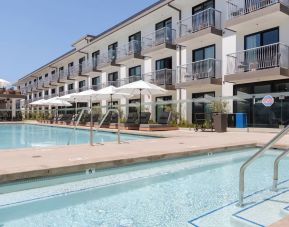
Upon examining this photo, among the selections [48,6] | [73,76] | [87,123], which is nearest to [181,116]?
[87,123]

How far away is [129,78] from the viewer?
1060 inches

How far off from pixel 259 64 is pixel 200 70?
426 centimetres

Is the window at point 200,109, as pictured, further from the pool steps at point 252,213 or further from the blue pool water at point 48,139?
the pool steps at point 252,213

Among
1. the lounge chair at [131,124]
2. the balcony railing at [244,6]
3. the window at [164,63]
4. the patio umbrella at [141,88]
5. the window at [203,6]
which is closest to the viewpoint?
the balcony railing at [244,6]

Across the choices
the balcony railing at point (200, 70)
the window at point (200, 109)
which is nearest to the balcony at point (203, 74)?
the balcony railing at point (200, 70)

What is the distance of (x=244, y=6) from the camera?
17.3 m

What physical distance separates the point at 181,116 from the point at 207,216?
1719 cm

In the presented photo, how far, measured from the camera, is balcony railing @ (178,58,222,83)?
1878cm

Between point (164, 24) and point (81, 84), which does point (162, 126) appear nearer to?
point (164, 24)

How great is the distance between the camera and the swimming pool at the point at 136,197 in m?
3.87

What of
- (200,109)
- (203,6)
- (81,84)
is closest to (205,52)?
(203,6)

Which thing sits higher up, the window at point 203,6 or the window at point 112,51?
the window at point 203,6

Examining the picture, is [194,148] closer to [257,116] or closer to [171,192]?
[171,192]

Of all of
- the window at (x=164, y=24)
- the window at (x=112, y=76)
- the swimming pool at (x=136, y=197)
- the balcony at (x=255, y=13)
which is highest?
the window at (x=164, y=24)
